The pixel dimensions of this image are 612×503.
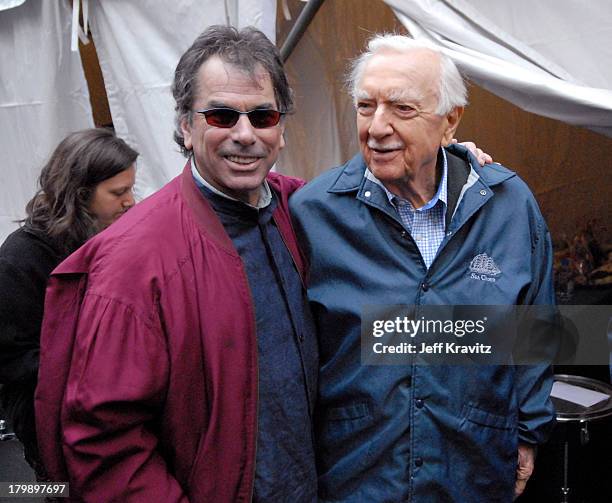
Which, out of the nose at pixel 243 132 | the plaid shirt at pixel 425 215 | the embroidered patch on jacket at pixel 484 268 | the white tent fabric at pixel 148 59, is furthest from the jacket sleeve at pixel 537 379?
the white tent fabric at pixel 148 59

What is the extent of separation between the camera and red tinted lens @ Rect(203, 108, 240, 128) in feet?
4.71

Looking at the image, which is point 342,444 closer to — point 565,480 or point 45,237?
point 45,237

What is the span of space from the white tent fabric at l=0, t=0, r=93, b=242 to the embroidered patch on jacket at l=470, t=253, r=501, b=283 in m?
2.39

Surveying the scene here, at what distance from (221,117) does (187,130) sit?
114 mm

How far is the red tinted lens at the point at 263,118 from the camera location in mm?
1465

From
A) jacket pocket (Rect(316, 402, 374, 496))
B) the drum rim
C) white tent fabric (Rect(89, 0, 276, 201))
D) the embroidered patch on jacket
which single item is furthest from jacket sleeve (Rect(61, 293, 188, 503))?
white tent fabric (Rect(89, 0, 276, 201))

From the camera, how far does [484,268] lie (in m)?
1.70

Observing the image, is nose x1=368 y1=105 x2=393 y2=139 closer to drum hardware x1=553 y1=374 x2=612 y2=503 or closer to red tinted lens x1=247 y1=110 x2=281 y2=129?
red tinted lens x1=247 y1=110 x2=281 y2=129

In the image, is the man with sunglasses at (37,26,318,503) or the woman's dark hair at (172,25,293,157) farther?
the woman's dark hair at (172,25,293,157)

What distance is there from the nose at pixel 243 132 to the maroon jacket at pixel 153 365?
163mm

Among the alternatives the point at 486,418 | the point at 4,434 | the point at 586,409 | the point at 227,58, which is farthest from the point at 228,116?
the point at 4,434

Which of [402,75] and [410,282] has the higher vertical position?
[402,75]

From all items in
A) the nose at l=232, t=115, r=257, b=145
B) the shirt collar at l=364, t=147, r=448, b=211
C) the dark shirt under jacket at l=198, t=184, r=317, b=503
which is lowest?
the dark shirt under jacket at l=198, t=184, r=317, b=503

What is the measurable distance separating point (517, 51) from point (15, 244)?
1.86 meters
